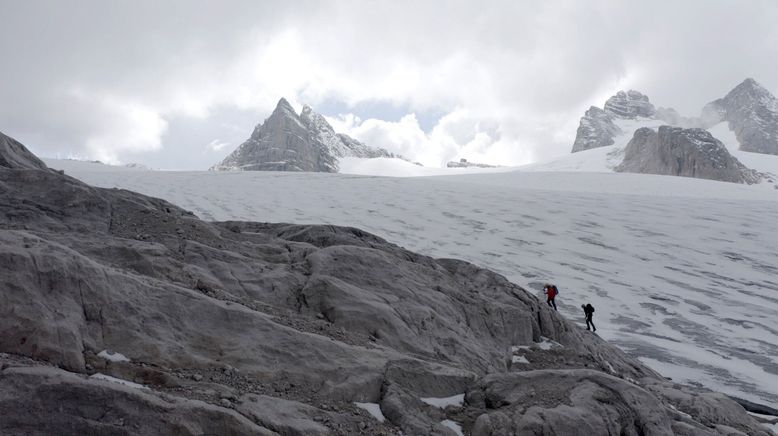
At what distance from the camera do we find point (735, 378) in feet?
47.1

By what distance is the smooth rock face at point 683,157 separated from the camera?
127562 millimetres

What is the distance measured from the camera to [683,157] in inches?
5364

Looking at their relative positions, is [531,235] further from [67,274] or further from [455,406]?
[67,274]

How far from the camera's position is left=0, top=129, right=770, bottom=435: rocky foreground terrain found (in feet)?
17.7

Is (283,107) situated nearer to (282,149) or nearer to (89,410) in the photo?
(282,149)

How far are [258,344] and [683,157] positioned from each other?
481 ft

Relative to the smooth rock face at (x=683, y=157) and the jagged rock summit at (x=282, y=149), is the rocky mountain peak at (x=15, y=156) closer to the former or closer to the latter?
the smooth rock face at (x=683, y=157)

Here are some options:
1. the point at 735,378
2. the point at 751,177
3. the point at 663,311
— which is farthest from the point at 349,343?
the point at 751,177

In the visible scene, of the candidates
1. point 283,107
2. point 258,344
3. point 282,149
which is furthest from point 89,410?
point 283,107

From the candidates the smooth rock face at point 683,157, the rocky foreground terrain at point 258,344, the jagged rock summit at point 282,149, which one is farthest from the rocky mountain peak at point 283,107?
the rocky foreground terrain at point 258,344

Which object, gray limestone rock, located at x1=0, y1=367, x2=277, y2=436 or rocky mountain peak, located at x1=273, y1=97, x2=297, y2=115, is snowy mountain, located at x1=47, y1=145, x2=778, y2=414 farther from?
rocky mountain peak, located at x1=273, y1=97, x2=297, y2=115

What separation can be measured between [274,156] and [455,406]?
17562cm

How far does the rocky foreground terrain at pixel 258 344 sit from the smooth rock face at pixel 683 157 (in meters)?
132

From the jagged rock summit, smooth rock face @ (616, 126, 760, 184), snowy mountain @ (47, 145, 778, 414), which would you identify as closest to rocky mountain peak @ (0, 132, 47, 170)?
snowy mountain @ (47, 145, 778, 414)
